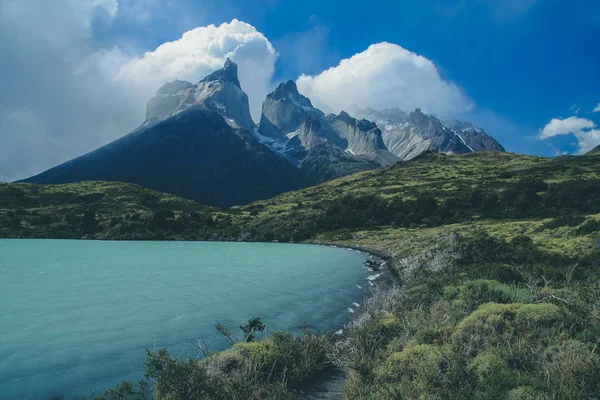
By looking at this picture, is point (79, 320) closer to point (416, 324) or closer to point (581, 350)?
point (416, 324)

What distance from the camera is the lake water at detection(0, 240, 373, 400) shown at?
1459 cm

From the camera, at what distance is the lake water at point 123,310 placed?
14.6 metres

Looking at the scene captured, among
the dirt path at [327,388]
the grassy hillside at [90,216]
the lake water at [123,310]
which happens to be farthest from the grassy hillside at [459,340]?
the grassy hillside at [90,216]

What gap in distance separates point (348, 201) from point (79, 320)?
334ft

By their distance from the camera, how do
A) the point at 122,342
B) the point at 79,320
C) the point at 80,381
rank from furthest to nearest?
1. the point at 79,320
2. the point at 122,342
3. the point at 80,381

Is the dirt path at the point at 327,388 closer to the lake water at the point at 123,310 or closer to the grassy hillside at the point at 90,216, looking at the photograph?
the lake water at the point at 123,310

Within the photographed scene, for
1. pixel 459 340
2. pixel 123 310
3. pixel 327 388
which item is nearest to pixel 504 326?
pixel 459 340

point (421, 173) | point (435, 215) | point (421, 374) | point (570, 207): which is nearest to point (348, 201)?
point (435, 215)

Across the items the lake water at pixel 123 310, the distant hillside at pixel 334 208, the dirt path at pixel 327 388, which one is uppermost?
the distant hillside at pixel 334 208

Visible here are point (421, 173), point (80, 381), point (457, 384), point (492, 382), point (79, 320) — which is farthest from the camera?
point (421, 173)

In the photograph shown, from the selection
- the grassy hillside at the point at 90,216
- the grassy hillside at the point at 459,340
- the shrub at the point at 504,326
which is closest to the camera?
the grassy hillside at the point at 459,340

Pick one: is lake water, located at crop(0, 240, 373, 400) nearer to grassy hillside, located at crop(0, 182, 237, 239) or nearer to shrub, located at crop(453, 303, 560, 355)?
shrub, located at crop(453, 303, 560, 355)

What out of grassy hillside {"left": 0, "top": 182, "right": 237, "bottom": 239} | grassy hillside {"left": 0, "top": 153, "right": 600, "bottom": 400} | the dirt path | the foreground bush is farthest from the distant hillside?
the foreground bush

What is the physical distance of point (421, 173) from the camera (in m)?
172
